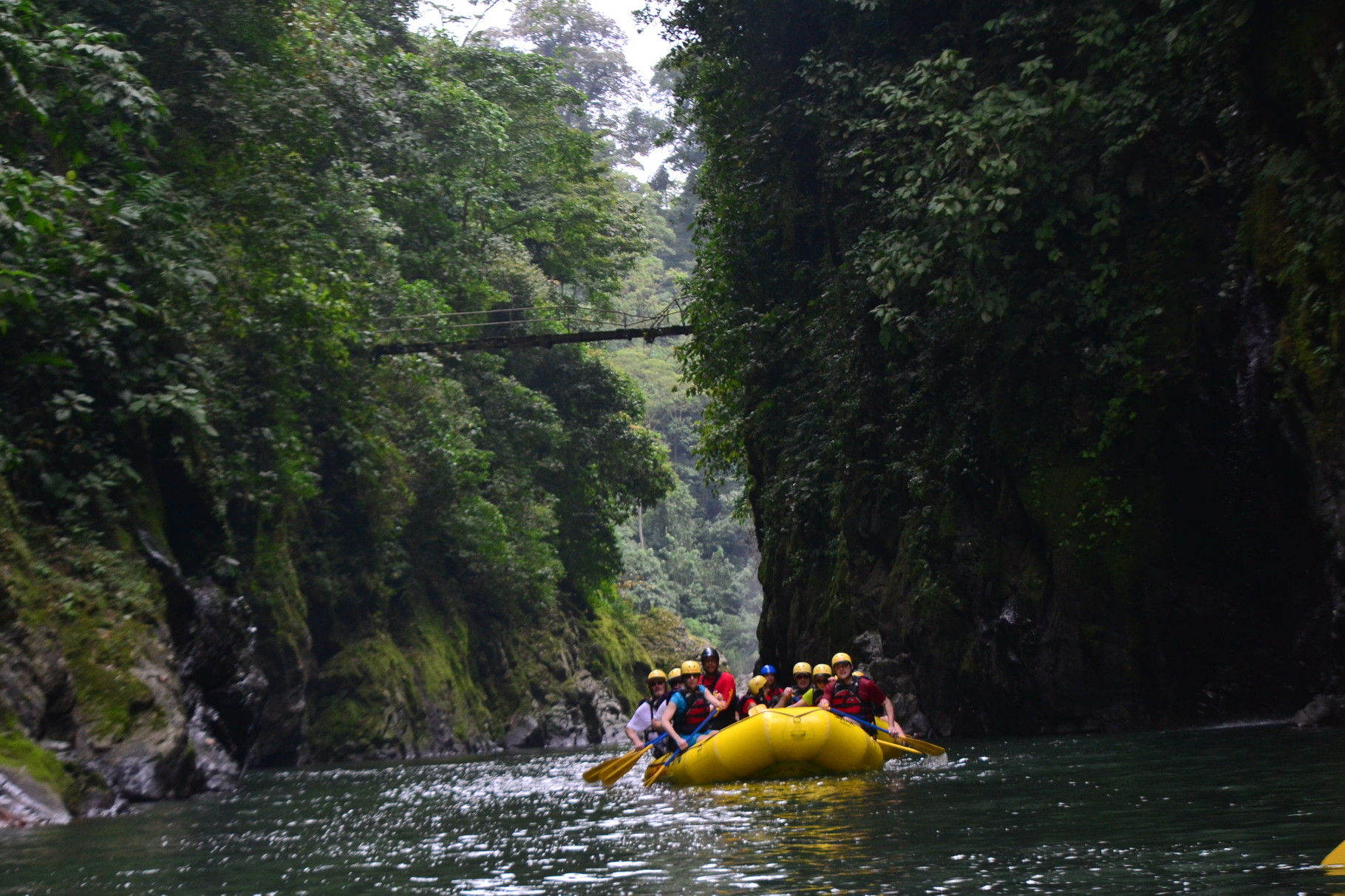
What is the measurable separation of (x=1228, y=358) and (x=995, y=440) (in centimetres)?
279

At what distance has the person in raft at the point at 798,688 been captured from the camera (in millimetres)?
11977

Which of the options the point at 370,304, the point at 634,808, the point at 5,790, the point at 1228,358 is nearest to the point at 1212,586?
the point at 1228,358

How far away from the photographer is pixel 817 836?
6738mm

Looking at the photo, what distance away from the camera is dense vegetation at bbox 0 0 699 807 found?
12266mm

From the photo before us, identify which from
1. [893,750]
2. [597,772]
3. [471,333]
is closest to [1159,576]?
[893,750]

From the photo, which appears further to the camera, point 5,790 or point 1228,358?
point 1228,358

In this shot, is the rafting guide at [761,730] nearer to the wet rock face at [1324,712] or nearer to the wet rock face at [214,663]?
the wet rock face at [1324,712]

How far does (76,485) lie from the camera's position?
1275 centimetres

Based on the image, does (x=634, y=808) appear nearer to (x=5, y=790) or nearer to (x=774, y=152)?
(x=5, y=790)

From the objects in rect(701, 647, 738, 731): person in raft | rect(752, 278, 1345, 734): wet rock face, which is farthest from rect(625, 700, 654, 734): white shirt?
rect(752, 278, 1345, 734): wet rock face

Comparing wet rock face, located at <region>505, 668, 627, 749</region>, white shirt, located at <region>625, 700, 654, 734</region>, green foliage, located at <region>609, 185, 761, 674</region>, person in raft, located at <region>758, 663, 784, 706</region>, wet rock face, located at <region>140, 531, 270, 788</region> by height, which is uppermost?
green foliage, located at <region>609, 185, 761, 674</region>

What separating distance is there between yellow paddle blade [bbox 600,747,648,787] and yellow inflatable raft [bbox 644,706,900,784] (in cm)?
175

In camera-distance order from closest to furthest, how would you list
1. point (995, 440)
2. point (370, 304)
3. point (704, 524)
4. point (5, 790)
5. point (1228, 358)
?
point (5, 790)
point (1228, 358)
point (995, 440)
point (370, 304)
point (704, 524)

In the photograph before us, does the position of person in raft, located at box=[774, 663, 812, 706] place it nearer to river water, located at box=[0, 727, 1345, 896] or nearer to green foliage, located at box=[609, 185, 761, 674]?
river water, located at box=[0, 727, 1345, 896]
